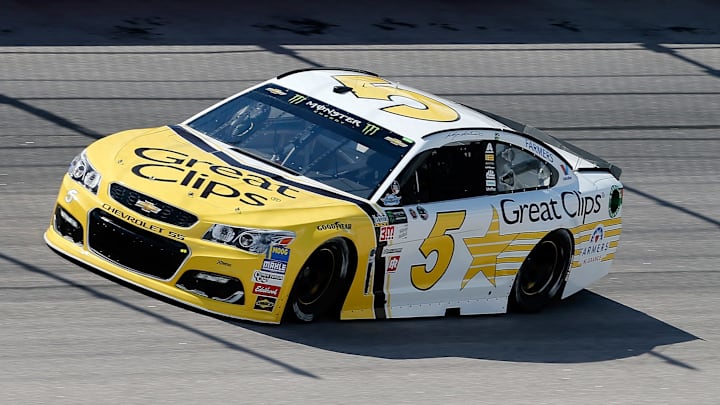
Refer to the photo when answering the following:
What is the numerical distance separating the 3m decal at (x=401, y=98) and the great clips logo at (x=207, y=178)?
4.17ft

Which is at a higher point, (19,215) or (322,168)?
(322,168)

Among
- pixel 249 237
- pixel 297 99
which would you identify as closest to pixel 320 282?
pixel 249 237

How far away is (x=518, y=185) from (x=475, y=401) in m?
2.19

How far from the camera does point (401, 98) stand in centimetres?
922

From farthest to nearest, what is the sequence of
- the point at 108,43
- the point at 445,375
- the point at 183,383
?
the point at 108,43 → the point at 445,375 → the point at 183,383

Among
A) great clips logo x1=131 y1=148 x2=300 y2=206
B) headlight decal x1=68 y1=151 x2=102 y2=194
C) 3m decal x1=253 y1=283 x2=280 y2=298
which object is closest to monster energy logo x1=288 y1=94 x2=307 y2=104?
great clips logo x1=131 y1=148 x2=300 y2=206

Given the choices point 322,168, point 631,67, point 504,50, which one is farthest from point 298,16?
point 322,168

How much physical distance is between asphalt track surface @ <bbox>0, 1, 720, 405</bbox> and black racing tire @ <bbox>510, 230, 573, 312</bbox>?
151 mm

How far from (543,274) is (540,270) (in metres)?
0.05

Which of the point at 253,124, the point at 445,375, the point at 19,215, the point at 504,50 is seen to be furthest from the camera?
the point at 504,50

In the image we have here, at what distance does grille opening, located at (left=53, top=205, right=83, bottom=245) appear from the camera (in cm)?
817

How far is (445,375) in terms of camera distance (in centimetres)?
762

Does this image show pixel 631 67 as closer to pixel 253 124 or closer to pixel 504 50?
pixel 504 50

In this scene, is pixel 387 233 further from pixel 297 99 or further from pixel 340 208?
pixel 297 99
